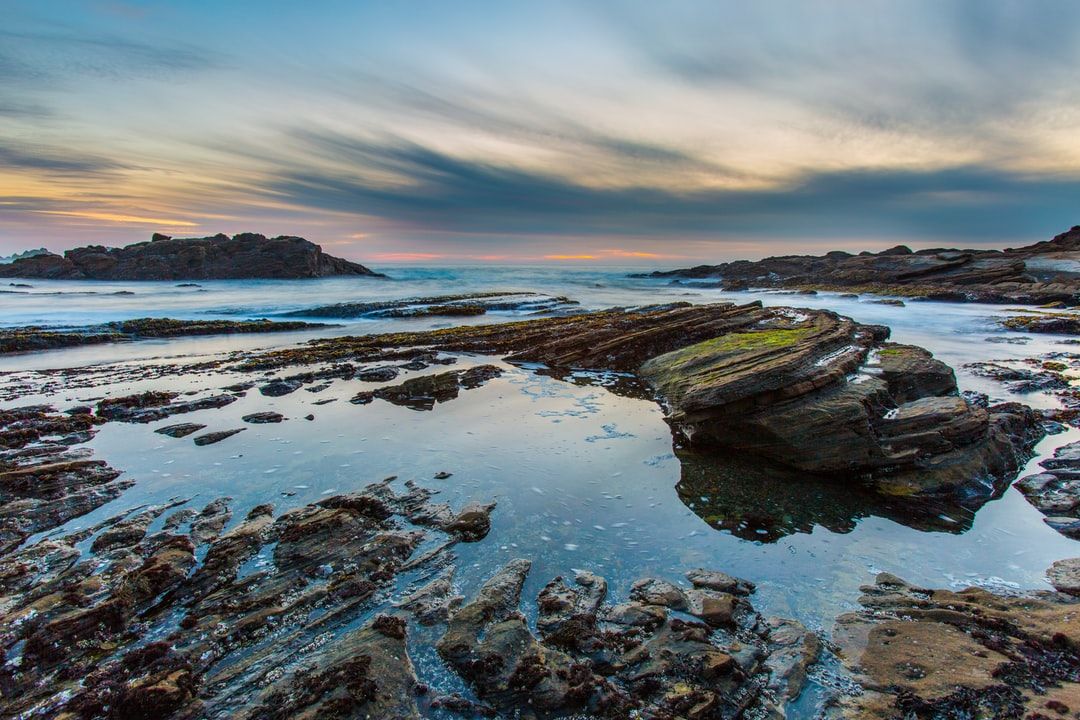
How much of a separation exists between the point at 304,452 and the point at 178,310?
3986cm

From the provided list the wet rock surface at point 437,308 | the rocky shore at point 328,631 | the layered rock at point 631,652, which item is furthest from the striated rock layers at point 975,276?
the rocky shore at point 328,631

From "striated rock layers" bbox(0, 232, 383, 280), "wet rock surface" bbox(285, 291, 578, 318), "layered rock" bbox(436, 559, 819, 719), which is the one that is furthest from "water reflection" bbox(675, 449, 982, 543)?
"striated rock layers" bbox(0, 232, 383, 280)

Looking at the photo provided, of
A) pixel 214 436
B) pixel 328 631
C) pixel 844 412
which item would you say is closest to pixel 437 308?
pixel 214 436

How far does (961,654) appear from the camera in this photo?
4.16 metres

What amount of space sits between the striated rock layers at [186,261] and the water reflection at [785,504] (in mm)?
85364

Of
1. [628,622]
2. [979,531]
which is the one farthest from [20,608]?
[979,531]

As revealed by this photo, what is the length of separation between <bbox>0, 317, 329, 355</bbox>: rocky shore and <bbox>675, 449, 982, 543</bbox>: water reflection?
2651 centimetres

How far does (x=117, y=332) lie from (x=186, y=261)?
6710 cm

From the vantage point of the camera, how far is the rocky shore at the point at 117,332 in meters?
21.1

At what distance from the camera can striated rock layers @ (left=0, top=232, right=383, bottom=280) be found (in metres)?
76.4

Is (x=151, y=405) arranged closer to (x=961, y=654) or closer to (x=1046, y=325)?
(x=961, y=654)

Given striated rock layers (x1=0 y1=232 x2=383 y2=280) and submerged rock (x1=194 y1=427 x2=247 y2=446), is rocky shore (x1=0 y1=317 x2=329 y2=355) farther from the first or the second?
striated rock layers (x1=0 y1=232 x2=383 y2=280)

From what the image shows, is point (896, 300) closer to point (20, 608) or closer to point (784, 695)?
point (784, 695)

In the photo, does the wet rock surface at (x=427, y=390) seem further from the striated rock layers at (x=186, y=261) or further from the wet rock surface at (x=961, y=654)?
the striated rock layers at (x=186, y=261)
